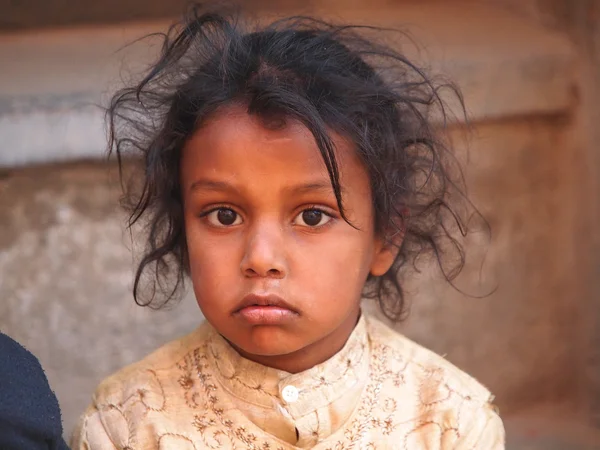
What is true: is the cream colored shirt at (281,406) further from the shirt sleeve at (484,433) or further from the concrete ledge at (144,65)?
the concrete ledge at (144,65)

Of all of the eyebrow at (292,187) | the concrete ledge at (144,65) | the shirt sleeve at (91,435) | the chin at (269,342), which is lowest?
the shirt sleeve at (91,435)

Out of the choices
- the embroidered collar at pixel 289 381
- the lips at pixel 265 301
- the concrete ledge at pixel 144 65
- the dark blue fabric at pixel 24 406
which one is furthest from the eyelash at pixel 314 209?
the concrete ledge at pixel 144 65

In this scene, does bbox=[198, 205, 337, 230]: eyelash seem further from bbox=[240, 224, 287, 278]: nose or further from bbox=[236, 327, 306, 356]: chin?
bbox=[236, 327, 306, 356]: chin

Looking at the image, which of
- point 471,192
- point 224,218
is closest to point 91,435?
point 224,218

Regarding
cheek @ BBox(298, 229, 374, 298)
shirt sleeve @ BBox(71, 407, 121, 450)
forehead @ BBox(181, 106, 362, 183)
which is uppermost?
forehead @ BBox(181, 106, 362, 183)

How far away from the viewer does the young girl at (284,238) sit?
5.50 ft

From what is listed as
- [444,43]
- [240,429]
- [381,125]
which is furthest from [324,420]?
[444,43]

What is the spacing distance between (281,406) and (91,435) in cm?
34

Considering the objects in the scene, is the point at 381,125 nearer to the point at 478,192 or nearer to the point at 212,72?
the point at 212,72

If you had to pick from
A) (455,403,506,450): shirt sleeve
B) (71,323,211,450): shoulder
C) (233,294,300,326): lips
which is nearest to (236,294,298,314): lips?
(233,294,300,326): lips

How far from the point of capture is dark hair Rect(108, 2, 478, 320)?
1736mm

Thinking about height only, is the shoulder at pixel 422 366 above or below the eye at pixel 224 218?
below

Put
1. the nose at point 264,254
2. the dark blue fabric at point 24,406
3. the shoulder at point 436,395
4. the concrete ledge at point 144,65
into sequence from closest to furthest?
the dark blue fabric at point 24,406 < the nose at point 264,254 < the shoulder at point 436,395 < the concrete ledge at point 144,65

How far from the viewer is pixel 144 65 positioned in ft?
8.11
